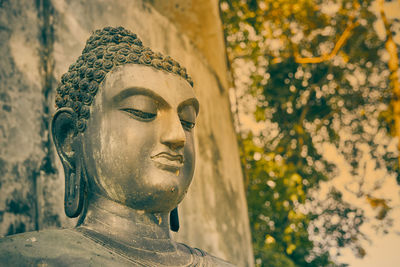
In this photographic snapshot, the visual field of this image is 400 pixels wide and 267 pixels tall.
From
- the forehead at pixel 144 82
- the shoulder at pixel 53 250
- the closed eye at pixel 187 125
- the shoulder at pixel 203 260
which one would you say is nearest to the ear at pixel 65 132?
the forehead at pixel 144 82

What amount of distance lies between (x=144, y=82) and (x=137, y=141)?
243mm

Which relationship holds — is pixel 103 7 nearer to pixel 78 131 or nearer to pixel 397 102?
pixel 78 131

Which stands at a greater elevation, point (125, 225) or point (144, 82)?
point (144, 82)

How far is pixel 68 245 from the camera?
1.83 metres

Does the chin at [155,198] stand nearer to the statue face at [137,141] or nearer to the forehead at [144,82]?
the statue face at [137,141]

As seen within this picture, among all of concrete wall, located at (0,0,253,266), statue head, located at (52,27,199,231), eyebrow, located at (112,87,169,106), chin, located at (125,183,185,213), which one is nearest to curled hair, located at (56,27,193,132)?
statue head, located at (52,27,199,231)

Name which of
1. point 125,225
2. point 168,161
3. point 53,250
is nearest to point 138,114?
point 168,161

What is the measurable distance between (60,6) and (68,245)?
1.74 m

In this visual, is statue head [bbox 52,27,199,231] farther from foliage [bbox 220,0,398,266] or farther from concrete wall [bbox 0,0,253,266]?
foliage [bbox 220,0,398,266]

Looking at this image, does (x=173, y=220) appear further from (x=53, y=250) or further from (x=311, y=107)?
(x=311, y=107)

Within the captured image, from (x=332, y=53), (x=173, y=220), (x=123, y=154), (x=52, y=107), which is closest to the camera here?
(x=123, y=154)

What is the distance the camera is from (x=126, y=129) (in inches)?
77.3

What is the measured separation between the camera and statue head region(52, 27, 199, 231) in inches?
77.0

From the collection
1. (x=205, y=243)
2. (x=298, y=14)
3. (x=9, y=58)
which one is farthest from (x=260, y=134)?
(x=9, y=58)
